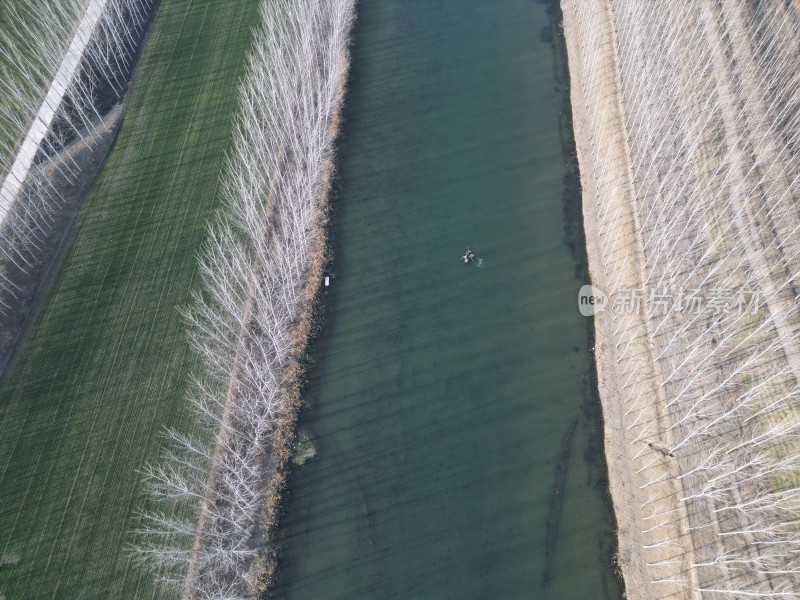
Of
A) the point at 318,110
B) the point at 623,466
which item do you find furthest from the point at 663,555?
the point at 318,110

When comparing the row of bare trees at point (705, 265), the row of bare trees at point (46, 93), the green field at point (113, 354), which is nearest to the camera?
the row of bare trees at point (705, 265)

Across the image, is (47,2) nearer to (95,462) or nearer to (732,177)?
(95,462)

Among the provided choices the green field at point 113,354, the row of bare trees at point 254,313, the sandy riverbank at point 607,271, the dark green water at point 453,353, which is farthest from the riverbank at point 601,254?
the green field at point 113,354

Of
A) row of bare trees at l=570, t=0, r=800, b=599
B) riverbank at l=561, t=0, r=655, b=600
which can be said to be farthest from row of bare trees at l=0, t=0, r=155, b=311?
row of bare trees at l=570, t=0, r=800, b=599

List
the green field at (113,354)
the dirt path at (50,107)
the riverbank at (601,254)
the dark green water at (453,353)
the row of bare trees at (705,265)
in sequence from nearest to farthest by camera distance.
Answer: the row of bare trees at (705,265)
the riverbank at (601,254)
the green field at (113,354)
the dark green water at (453,353)
the dirt path at (50,107)

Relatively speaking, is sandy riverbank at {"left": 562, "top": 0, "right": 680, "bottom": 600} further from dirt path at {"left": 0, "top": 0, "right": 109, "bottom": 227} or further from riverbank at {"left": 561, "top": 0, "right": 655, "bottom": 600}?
dirt path at {"left": 0, "top": 0, "right": 109, "bottom": 227}

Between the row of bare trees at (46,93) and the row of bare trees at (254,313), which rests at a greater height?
the row of bare trees at (46,93)

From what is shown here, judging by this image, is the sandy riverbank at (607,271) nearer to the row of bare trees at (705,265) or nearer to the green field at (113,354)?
the row of bare trees at (705,265)
